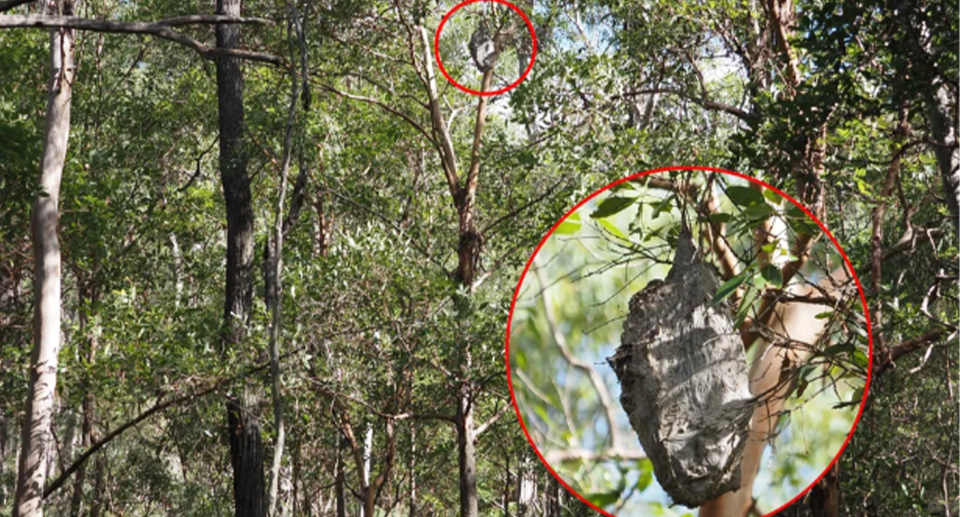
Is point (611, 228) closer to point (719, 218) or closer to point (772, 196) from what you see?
point (719, 218)

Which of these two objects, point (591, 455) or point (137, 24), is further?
point (137, 24)

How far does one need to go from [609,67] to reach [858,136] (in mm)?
2458

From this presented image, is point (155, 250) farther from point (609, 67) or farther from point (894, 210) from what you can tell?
point (894, 210)

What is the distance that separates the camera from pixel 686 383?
1800mm

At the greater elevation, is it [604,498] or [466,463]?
[466,463]

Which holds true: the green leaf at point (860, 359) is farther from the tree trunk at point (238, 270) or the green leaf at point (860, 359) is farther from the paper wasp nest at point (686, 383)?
the tree trunk at point (238, 270)

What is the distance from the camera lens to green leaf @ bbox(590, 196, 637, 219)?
225 cm

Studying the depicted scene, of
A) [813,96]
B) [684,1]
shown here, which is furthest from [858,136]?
[684,1]

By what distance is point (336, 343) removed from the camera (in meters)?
8.02

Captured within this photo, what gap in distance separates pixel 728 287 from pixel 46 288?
6.78 m

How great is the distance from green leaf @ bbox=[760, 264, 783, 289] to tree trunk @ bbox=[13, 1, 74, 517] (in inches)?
252

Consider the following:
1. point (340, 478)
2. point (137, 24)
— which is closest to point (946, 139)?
point (137, 24)

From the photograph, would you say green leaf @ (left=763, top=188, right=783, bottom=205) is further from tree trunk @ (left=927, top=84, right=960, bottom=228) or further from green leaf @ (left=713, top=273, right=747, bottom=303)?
tree trunk @ (left=927, top=84, right=960, bottom=228)

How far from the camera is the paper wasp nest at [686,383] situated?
70.6 inches
